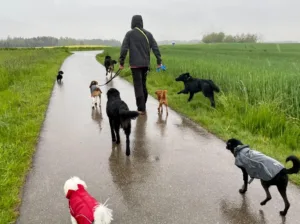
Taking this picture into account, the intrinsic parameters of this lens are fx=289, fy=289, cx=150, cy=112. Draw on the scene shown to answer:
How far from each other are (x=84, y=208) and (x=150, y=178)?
6.17 feet

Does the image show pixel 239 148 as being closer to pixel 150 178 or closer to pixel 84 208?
pixel 150 178

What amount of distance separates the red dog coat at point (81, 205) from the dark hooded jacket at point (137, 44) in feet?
17.6

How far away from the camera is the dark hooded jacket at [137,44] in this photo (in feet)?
25.8

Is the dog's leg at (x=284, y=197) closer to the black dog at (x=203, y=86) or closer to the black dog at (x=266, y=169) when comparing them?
the black dog at (x=266, y=169)

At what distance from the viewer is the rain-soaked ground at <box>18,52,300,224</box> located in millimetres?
3676

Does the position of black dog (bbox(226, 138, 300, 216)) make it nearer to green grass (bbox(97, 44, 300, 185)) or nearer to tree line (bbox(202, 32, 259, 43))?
green grass (bbox(97, 44, 300, 185))

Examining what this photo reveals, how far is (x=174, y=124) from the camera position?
7781mm

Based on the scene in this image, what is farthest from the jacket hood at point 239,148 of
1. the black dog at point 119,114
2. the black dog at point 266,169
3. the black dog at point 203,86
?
the black dog at point 203,86

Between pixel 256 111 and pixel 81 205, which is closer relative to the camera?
pixel 81 205

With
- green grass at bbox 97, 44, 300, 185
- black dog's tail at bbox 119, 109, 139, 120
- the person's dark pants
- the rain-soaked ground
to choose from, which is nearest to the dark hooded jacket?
the person's dark pants

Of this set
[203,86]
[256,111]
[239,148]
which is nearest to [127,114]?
[239,148]

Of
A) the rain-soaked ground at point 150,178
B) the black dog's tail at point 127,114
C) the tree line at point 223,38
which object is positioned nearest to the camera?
the rain-soaked ground at point 150,178

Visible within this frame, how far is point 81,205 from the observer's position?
9.70 ft

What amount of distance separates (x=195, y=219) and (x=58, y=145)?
3.64 meters
